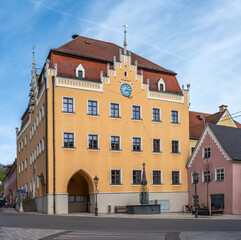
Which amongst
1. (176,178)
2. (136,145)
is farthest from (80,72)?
(176,178)

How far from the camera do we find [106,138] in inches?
1572

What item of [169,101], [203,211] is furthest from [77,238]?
[169,101]

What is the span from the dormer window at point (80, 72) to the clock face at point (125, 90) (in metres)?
4.36

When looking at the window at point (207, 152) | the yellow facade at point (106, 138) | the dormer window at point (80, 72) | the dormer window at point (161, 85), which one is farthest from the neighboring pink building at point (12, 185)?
the window at point (207, 152)

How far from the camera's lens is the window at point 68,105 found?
3841 cm

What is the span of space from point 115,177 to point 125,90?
348 inches

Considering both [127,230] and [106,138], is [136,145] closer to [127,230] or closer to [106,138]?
[106,138]

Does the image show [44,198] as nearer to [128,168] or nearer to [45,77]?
[128,168]

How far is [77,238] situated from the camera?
14.7 meters

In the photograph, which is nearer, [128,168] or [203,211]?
[203,211]

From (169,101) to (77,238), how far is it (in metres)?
30.9

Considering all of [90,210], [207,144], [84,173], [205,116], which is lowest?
[90,210]

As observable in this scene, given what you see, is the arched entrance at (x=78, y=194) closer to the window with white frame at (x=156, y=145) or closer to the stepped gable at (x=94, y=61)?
the window with white frame at (x=156, y=145)

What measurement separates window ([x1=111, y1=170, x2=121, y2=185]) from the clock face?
7.83 meters
